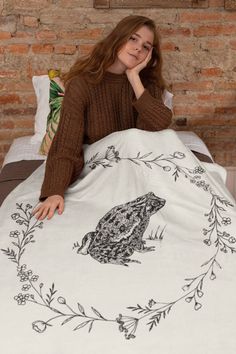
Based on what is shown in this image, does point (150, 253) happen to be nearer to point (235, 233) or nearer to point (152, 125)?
point (235, 233)

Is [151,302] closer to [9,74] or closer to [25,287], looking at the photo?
[25,287]

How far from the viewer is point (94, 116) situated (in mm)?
2201

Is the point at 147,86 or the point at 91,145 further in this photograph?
the point at 147,86

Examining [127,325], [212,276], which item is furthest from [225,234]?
[127,325]

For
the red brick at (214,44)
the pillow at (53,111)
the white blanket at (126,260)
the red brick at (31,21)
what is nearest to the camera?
the white blanket at (126,260)

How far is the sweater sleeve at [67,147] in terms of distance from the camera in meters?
1.89

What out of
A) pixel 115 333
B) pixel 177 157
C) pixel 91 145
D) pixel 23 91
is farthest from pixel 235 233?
pixel 23 91

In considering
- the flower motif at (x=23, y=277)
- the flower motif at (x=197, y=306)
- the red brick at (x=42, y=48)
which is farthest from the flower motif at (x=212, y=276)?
the red brick at (x=42, y=48)

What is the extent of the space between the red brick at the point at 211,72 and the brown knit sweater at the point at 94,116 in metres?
1.08

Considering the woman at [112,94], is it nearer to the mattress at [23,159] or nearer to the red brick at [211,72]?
the mattress at [23,159]

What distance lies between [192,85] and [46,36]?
3.30ft

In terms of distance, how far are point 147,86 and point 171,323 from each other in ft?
4.50

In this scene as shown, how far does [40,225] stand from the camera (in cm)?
169

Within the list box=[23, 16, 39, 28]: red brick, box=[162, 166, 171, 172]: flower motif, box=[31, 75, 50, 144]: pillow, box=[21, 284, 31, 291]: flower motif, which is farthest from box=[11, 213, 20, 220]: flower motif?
box=[23, 16, 39, 28]: red brick
